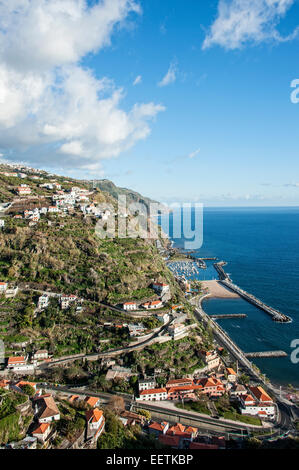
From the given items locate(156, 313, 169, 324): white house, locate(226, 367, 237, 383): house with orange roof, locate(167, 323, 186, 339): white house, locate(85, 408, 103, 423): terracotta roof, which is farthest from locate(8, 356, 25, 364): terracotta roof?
locate(226, 367, 237, 383): house with orange roof

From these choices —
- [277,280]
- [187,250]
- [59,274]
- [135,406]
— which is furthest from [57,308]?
[187,250]

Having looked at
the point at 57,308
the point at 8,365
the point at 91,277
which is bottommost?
the point at 8,365

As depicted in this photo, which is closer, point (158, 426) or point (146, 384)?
point (158, 426)

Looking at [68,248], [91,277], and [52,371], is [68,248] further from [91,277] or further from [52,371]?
[52,371]

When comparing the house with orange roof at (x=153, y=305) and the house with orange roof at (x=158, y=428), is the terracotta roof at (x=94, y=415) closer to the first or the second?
the house with orange roof at (x=158, y=428)

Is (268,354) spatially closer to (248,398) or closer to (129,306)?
(248,398)

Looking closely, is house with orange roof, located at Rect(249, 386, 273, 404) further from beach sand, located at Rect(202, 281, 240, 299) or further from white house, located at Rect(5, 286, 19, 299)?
beach sand, located at Rect(202, 281, 240, 299)

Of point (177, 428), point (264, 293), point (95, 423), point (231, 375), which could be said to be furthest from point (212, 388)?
point (264, 293)
